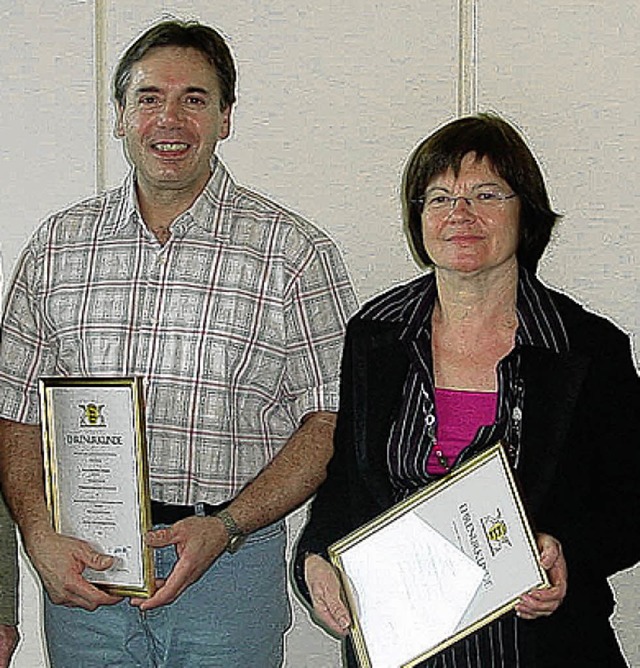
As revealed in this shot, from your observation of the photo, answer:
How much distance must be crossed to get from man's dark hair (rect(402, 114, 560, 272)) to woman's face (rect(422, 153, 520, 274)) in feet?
0.04

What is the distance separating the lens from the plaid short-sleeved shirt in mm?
2268

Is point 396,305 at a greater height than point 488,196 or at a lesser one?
lesser

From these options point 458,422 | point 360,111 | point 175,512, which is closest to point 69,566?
point 175,512

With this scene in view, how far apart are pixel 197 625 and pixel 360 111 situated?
1220mm

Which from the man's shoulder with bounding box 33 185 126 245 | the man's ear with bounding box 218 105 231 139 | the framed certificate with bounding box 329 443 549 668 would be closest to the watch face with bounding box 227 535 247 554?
the framed certificate with bounding box 329 443 549 668

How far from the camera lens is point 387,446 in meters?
2.10

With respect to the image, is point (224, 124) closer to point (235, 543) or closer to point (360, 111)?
point (360, 111)

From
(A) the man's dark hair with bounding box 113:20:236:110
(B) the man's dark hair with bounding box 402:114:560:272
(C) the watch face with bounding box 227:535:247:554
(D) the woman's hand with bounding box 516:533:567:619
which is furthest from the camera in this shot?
(A) the man's dark hair with bounding box 113:20:236:110

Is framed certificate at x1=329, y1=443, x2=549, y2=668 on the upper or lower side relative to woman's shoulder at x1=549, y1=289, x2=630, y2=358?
lower

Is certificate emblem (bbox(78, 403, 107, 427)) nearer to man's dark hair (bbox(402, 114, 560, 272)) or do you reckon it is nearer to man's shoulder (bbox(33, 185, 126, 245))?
man's shoulder (bbox(33, 185, 126, 245))

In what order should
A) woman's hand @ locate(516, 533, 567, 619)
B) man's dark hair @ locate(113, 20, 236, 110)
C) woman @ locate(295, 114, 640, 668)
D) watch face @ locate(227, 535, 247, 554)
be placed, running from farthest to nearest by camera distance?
man's dark hair @ locate(113, 20, 236, 110) < watch face @ locate(227, 535, 247, 554) < woman @ locate(295, 114, 640, 668) < woman's hand @ locate(516, 533, 567, 619)

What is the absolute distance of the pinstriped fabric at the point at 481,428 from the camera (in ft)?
6.59

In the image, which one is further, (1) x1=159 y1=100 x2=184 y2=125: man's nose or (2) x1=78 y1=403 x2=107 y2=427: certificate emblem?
(1) x1=159 y1=100 x2=184 y2=125: man's nose

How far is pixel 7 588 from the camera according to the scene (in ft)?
7.61
